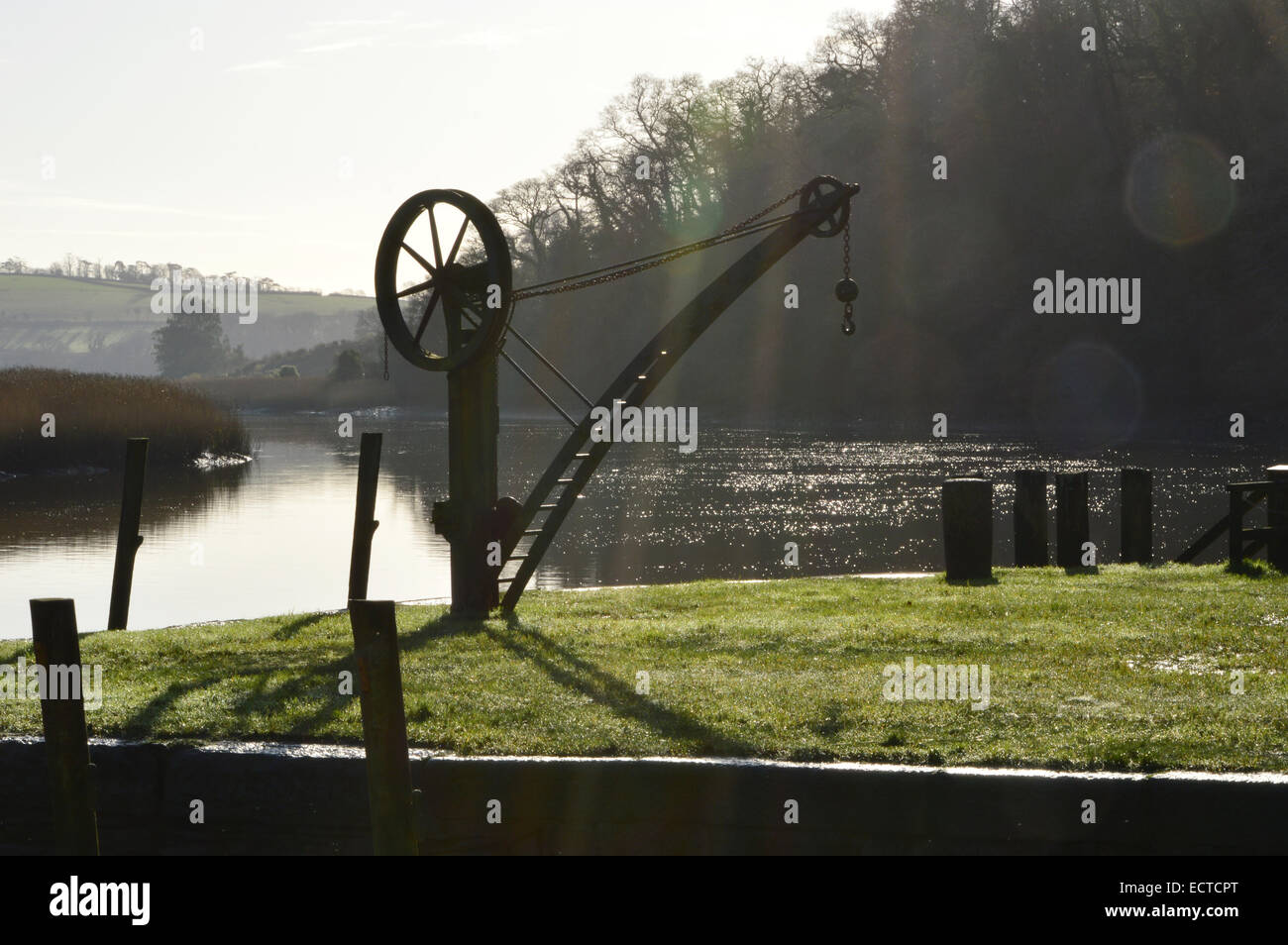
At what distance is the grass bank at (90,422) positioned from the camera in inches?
1462

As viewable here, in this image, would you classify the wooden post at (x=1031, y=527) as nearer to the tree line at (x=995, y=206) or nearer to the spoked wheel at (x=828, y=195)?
the spoked wheel at (x=828, y=195)

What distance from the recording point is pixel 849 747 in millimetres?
6426

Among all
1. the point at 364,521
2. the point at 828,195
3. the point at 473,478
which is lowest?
the point at 364,521

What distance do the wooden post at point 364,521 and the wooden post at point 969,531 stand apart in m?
5.87

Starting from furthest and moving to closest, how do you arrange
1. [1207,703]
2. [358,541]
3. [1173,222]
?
[1173,222] → [358,541] → [1207,703]

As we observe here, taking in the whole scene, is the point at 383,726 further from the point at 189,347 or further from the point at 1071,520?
the point at 189,347

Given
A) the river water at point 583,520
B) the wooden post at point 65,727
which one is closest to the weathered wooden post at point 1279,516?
the river water at point 583,520

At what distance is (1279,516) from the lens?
14.0 m

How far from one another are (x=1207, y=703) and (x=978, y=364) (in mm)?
54111

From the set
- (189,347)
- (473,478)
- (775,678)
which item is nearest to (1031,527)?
(473,478)

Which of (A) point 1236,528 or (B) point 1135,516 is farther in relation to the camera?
(B) point 1135,516

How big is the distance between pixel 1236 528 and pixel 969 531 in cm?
267
